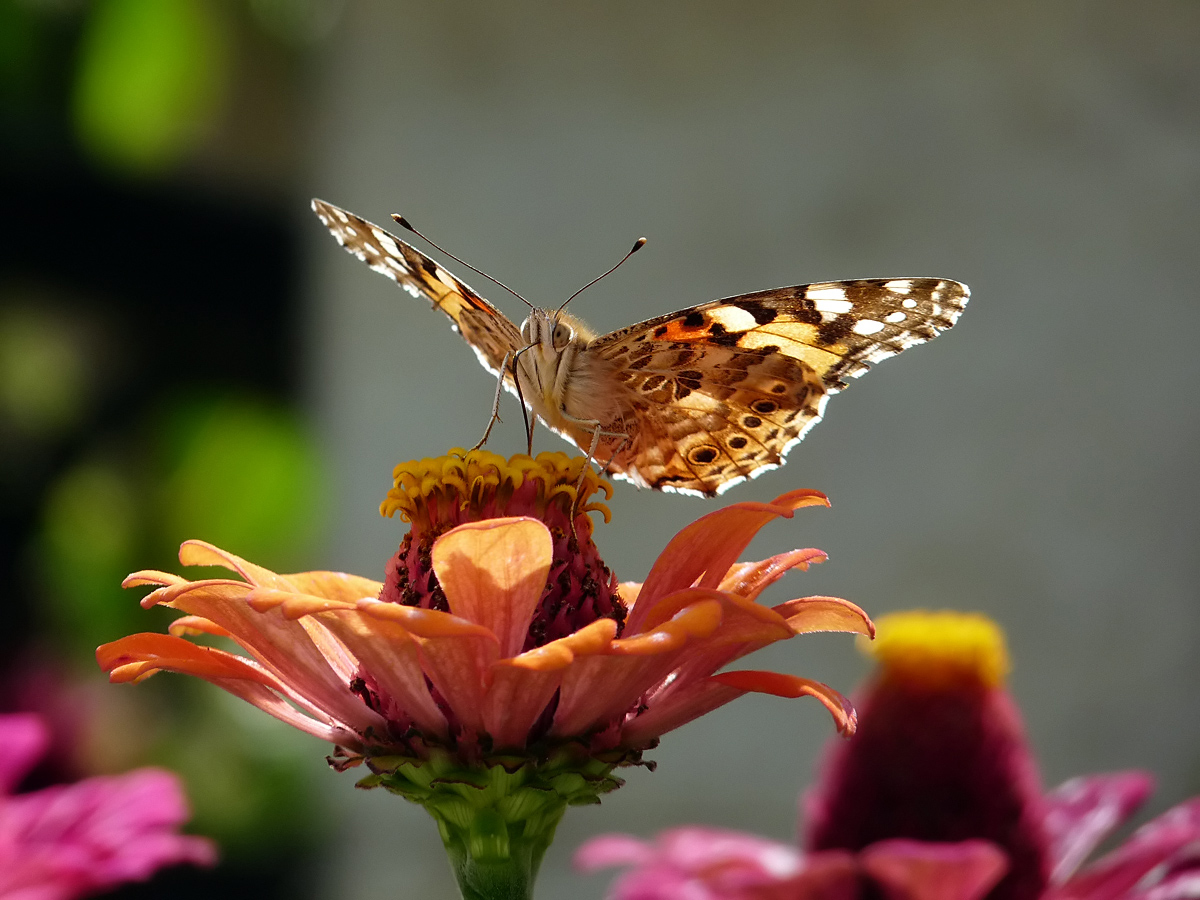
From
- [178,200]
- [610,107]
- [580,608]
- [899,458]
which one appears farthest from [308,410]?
[580,608]

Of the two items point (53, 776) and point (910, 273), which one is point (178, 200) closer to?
point (53, 776)

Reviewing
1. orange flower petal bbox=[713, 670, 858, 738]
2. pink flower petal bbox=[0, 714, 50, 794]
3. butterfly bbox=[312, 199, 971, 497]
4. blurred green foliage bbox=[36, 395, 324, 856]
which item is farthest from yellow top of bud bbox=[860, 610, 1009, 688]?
blurred green foliage bbox=[36, 395, 324, 856]

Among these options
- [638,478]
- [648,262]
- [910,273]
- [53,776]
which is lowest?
[638,478]

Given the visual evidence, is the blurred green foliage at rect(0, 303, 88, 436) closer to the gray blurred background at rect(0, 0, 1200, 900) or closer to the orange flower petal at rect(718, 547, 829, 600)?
the gray blurred background at rect(0, 0, 1200, 900)

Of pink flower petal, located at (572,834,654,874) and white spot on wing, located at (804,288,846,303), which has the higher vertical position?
white spot on wing, located at (804,288,846,303)

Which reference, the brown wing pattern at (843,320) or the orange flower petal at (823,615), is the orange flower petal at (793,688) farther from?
the brown wing pattern at (843,320)

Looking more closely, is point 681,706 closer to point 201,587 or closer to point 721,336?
point 201,587

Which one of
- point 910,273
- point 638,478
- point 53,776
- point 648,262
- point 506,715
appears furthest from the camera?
point 648,262
